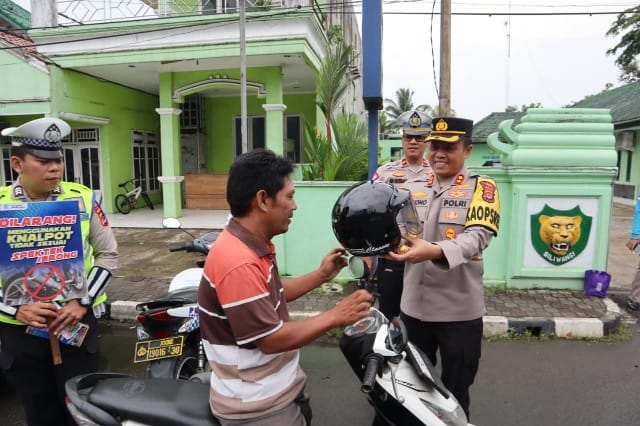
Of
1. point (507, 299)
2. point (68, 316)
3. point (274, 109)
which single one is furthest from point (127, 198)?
point (68, 316)

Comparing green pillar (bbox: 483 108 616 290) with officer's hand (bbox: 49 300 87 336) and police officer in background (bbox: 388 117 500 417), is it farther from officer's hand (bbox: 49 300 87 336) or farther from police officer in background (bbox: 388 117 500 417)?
officer's hand (bbox: 49 300 87 336)

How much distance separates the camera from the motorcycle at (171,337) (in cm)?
250

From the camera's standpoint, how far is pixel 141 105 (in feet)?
42.4

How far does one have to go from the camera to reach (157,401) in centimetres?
147

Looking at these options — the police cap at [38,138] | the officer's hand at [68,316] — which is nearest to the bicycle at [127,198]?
the police cap at [38,138]

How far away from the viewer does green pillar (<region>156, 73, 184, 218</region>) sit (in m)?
10.2

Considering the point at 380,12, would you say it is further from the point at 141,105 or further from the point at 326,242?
the point at 141,105

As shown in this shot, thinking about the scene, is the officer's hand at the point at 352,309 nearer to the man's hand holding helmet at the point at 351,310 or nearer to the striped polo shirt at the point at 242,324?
the man's hand holding helmet at the point at 351,310

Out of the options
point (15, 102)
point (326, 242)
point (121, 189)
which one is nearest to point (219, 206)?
point (121, 189)

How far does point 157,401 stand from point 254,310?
566 millimetres

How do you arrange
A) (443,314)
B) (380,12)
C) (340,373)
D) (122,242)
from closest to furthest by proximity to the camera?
(443,314) < (340,373) < (380,12) < (122,242)

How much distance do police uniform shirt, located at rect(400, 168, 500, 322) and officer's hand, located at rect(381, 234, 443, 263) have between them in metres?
0.34

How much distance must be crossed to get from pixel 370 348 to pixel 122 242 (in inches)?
297

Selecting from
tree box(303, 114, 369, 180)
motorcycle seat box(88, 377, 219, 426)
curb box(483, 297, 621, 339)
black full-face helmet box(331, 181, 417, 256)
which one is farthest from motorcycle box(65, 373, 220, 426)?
tree box(303, 114, 369, 180)
